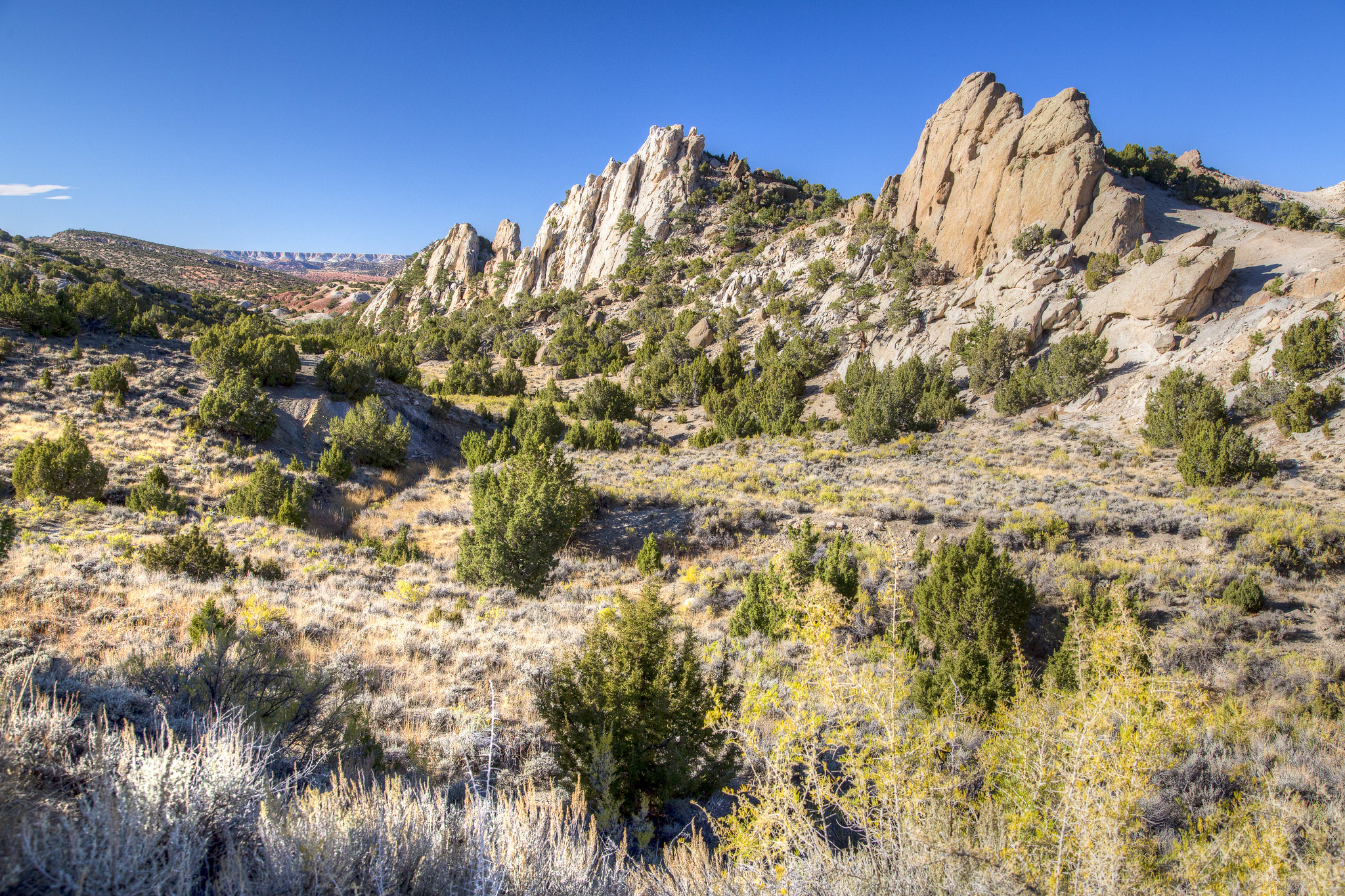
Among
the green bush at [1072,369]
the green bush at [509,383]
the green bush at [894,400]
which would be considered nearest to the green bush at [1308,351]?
the green bush at [1072,369]

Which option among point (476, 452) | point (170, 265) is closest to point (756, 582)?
point (476, 452)

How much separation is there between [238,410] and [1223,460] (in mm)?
29866

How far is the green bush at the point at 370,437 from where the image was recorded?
19062 mm

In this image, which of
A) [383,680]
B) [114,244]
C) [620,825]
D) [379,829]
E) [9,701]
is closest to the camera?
[379,829]

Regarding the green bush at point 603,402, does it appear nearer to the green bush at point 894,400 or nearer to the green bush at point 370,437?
the green bush at point 370,437

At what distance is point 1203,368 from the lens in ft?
71.9

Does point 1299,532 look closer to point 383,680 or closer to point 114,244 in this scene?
point 383,680

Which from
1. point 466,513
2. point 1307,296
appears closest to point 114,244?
point 466,513

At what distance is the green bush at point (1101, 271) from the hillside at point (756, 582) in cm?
18

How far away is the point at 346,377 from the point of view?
2297 cm

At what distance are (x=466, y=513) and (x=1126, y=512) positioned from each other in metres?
17.1

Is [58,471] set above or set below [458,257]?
below

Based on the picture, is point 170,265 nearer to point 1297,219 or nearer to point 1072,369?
point 1072,369

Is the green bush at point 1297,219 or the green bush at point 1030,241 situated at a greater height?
the green bush at point 1297,219
